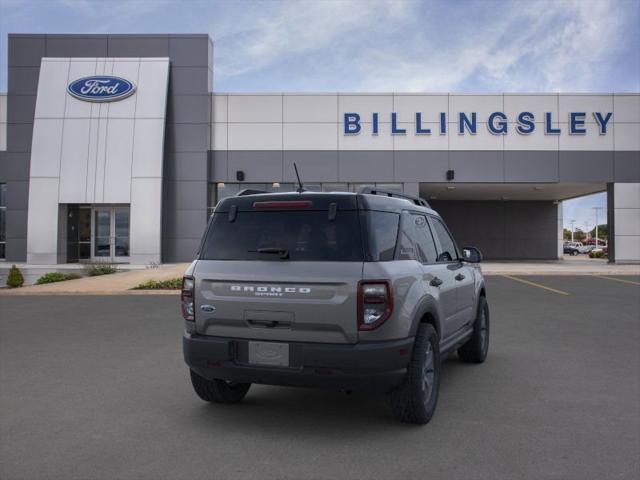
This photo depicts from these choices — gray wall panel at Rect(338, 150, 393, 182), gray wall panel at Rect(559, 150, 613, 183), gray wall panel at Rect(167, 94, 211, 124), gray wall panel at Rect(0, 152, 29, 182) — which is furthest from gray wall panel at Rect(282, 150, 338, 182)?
gray wall panel at Rect(0, 152, 29, 182)

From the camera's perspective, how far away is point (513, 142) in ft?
84.9

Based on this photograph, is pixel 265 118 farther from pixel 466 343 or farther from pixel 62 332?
pixel 466 343

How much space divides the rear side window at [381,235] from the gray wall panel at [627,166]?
25.4 metres

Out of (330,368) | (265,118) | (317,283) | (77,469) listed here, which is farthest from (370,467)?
(265,118)

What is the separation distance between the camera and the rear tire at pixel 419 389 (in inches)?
165

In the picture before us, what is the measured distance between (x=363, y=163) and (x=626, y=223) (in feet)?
41.1

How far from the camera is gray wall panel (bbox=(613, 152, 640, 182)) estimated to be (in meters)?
26.0

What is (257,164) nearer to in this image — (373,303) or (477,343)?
(477,343)

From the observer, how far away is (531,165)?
26016mm

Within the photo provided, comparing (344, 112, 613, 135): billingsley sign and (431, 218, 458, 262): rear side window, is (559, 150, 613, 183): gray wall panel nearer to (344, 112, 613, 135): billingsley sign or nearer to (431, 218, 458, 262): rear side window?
(344, 112, 613, 135): billingsley sign

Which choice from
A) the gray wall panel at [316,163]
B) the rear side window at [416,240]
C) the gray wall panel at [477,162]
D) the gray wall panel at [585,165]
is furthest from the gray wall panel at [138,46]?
the rear side window at [416,240]

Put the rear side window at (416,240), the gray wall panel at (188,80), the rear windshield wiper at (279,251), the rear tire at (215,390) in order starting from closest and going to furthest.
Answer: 1. the rear windshield wiper at (279,251)
2. the rear side window at (416,240)
3. the rear tire at (215,390)
4. the gray wall panel at (188,80)

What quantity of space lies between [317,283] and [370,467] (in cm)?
126

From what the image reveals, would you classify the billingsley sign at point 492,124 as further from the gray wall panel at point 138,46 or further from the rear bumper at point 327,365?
the rear bumper at point 327,365
